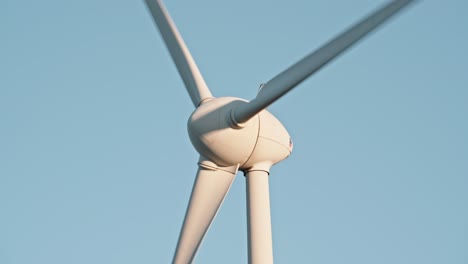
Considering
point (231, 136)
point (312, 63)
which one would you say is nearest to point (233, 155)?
point (231, 136)

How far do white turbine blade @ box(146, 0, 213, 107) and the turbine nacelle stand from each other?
27.6 inches

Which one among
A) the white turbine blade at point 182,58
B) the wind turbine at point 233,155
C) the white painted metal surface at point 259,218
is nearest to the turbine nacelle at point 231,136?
the wind turbine at point 233,155

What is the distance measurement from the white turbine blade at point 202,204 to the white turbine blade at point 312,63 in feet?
4.81

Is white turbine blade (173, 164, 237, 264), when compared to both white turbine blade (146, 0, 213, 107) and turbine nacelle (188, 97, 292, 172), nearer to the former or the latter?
turbine nacelle (188, 97, 292, 172)

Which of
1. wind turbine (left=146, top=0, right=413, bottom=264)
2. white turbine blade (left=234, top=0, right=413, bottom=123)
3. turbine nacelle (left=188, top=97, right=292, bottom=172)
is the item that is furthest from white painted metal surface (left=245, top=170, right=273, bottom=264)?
white turbine blade (left=234, top=0, right=413, bottom=123)

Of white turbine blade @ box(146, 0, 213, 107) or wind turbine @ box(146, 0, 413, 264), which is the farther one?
white turbine blade @ box(146, 0, 213, 107)

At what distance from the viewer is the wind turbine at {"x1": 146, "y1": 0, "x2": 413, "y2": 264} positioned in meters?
18.7

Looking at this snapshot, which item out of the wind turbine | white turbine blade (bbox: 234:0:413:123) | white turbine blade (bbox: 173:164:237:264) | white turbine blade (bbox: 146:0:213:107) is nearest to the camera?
white turbine blade (bbox: 234:0:413:123)

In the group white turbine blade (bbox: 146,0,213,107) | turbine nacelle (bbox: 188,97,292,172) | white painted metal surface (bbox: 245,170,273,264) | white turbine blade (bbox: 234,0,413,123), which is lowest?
white painted metal surface (bbox: 245,170,273,264)

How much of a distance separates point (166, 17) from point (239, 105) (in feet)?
10.6

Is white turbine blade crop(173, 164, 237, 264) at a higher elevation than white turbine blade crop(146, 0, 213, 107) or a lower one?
lower

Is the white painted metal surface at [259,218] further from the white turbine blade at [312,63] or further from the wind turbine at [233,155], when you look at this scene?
the white turbine blade at [312,63]

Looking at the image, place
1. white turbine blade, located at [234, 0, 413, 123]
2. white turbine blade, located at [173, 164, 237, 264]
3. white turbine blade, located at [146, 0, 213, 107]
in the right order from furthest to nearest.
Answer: white turbine blade, located at [146, 0, 213, 107], white turbine blade, located at [173, 164, 237, 264], white turbine blade, located at [234, 0, 413, 123]

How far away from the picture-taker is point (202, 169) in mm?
19375
